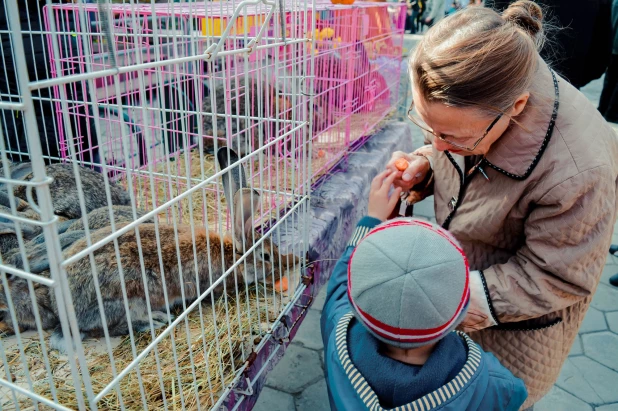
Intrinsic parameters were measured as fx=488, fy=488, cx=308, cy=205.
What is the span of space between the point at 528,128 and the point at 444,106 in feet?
0.90

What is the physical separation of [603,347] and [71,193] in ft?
10.6

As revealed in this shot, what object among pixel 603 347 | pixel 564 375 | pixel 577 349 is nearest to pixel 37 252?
pixel 564 375

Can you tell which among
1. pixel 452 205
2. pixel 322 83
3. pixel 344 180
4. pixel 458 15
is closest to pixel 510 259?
pixel 452 205

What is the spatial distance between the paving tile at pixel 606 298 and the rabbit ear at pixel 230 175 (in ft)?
8.83

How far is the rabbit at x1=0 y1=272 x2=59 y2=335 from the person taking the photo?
1.92 meters

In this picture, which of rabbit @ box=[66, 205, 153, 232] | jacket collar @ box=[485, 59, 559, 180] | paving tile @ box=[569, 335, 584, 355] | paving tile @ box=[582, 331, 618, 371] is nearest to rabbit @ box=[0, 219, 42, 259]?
rabbit @ box=[66, 205, 153, 232]

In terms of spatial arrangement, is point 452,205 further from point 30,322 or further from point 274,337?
point 30,322

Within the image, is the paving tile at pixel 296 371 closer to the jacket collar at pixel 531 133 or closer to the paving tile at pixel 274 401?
the paving tile at pixel 274 401

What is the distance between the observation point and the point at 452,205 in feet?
5.78

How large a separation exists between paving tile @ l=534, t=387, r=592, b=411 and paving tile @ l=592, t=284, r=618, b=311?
0.95 m

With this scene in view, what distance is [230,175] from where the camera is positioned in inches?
64.9

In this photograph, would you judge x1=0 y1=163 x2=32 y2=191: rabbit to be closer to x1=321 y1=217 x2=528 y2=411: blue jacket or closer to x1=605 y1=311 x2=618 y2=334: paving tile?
x1=321 y1=217 x2=528 y2=411: blue jacket

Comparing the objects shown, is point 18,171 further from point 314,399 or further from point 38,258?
point 314,399

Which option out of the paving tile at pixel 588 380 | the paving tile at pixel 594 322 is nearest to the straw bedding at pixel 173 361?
the paving tile at pixel 588 380
